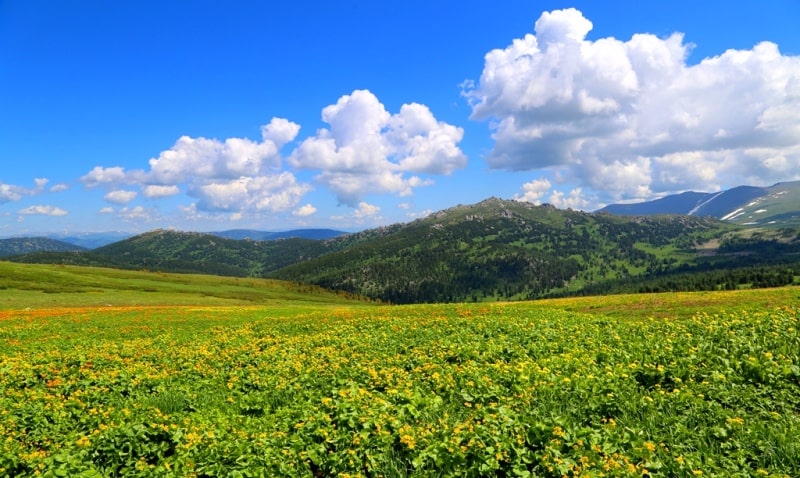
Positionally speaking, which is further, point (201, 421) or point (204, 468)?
point (201, 421)

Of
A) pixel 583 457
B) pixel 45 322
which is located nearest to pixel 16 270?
pixel 45 322

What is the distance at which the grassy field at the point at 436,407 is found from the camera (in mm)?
8258

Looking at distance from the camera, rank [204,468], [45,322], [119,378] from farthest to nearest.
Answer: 1. [45,322]
2. [119,378]
3. [204,468]

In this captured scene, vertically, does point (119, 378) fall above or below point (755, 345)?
below

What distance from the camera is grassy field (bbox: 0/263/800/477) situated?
27.1ft

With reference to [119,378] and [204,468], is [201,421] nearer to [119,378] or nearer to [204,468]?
[204,468]

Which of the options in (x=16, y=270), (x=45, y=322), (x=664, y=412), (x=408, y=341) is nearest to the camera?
(x=664, y=412)

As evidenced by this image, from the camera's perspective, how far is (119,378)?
1769 cm

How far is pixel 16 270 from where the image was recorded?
472ft

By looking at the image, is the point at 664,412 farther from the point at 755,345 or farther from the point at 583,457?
the point at 755,345

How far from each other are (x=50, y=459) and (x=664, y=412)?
1457 centimetres

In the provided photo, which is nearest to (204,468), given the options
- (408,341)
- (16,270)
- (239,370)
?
(239,370)

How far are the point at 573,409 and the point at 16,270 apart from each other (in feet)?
643

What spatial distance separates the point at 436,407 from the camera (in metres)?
11.5
